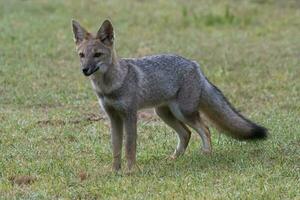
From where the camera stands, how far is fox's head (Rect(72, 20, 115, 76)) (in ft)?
24.6

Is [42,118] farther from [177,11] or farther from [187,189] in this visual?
[177,11]

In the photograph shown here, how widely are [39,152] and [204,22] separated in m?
10.5

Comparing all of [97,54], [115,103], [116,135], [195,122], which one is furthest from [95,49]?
[195,122]

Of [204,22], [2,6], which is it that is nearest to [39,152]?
[204,22]

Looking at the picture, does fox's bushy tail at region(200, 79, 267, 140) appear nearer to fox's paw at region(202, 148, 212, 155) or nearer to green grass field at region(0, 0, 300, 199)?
green grass field at region(0, 0, 300, 199)

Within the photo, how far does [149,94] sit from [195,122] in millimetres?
707

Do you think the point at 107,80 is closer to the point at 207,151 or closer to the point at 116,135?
the point at 116,135

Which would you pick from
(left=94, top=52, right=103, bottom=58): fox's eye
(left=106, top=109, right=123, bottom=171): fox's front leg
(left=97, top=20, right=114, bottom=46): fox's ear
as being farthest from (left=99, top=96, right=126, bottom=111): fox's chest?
(left=97, top=20, right=114, bottom=46): fox's ear

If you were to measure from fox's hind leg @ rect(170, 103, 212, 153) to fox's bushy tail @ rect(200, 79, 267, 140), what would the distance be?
0.17 m

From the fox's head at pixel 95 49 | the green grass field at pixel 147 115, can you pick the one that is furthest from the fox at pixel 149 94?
the green grass field at pixel 147 115

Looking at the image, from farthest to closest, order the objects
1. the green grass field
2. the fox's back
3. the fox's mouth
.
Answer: the fox's back
the fox's mouth
the green grass field

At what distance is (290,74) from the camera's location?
43.0ft

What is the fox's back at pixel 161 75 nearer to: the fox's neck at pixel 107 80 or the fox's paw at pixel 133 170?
the fox's neck at pixel 107 80

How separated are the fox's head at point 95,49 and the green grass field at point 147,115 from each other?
99 centimetres
